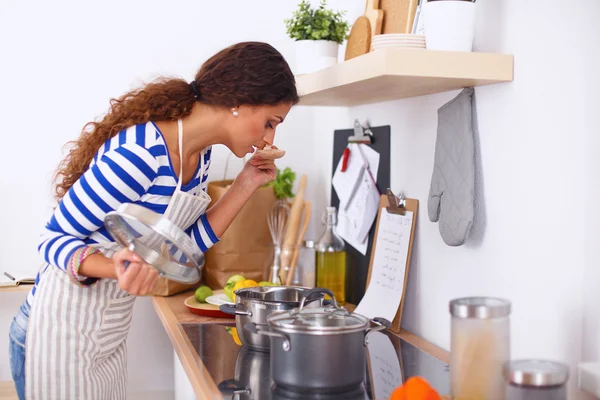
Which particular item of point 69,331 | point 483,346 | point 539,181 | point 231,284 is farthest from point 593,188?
point 231,284

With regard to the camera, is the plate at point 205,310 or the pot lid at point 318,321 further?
the plate at point 205,310

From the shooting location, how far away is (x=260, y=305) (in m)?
1.44

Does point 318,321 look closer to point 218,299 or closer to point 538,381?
point 538,381

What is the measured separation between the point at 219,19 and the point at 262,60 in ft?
3.16

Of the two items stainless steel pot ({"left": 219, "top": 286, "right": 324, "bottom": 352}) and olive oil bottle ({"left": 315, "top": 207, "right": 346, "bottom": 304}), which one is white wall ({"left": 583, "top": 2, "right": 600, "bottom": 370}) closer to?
stainless steel pot ({"left": 219, "top": 286, "right": 324, "bottom": 352})

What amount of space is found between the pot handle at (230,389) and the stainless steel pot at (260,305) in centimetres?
13

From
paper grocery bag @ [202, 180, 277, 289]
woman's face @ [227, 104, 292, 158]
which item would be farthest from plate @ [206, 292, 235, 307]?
woman's face @ [227, 104, 292, 158]

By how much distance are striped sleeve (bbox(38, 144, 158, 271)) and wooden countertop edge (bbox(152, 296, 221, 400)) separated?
313 millimetres

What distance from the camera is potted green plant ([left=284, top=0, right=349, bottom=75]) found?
1796 mm

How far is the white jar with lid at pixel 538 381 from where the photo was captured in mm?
877

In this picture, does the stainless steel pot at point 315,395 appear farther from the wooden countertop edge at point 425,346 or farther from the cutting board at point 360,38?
Answer: the cutting board at point 360,38

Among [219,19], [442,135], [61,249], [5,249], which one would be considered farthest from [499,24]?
[5,249]

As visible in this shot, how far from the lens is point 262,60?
4.64 feet

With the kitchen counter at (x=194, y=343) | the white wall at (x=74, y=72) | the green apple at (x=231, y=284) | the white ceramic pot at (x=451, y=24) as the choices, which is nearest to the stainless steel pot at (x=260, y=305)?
the kitchen counter at (x=194, y=343)
